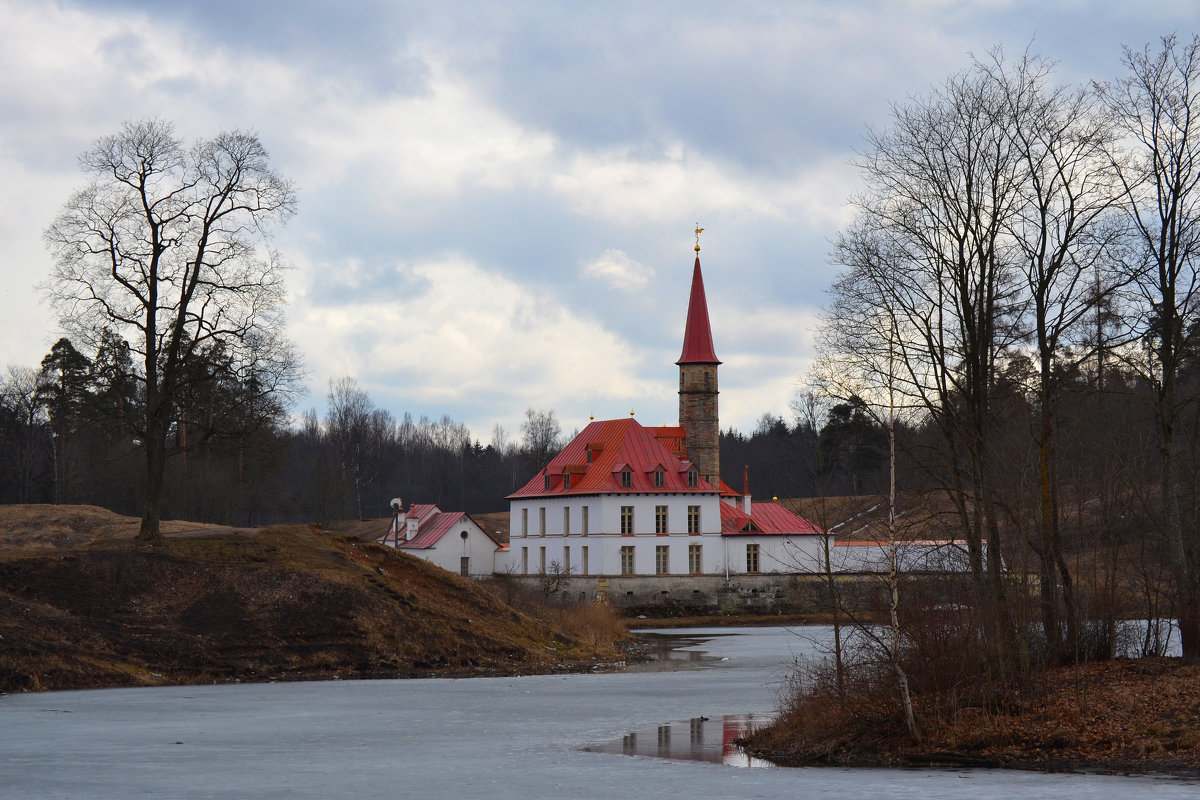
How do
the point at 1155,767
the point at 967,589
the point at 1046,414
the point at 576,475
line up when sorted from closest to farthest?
the point at 1155,767, the point at 967,589, the point at 1046,414, the point at 576,475

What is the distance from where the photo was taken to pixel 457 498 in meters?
141

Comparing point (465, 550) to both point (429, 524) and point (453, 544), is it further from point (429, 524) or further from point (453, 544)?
point (429, 524)

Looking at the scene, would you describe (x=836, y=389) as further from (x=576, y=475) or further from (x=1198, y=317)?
(x=576, y=475)

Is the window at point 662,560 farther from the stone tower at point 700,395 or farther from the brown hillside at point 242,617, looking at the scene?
the brown hillside at point 242,617

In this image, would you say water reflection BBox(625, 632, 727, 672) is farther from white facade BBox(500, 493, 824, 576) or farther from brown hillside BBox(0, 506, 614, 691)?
white facade BBox(500, 493, 824, 576)

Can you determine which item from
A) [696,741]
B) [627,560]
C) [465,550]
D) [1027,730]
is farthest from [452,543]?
[1027,730]

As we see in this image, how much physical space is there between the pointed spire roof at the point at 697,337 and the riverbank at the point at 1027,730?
61.8 meters

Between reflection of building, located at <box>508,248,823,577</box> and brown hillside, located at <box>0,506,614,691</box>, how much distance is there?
111 ft

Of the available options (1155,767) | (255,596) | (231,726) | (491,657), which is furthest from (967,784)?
(255,596)

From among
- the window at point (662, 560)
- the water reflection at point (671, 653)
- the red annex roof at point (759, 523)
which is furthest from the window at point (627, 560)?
the water reflection at point (671, 653)

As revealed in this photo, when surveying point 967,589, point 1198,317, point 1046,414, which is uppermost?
point 1198,317

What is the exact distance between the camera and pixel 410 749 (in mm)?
19234

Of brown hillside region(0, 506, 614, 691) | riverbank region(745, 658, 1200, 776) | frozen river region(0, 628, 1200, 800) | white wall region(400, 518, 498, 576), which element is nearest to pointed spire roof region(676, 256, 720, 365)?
white wall region(400, 518, 498, 576)

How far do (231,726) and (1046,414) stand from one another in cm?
1574
